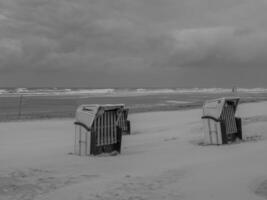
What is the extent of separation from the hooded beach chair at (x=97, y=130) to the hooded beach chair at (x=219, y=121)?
2.23m

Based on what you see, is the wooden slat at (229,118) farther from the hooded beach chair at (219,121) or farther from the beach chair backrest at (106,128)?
the beach chair backrest at (106,128)

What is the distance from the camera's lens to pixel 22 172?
17.5 ft

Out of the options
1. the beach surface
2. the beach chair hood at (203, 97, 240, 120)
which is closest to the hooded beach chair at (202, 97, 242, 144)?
the beach chair hood at (203, 97, 240, 120)

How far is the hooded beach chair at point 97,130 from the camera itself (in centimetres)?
675

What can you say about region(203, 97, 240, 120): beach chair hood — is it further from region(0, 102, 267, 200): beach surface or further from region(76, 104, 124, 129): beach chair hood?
region(76, 104, 124, 129): beach chair hood

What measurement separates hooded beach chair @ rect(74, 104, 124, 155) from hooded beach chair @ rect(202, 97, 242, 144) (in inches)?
88.0

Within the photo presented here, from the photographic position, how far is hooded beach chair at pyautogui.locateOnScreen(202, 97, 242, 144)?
799 cm

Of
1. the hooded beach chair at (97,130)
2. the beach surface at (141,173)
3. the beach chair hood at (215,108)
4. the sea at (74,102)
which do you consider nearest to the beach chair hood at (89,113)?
the hooded beach chair at (97,130)

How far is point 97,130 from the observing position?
22.6 feet

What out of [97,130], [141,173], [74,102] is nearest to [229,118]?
[97,130]

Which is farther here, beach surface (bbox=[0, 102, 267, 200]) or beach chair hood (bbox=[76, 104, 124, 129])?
beach chair hood (bbox=[76, 104, 124, 129])

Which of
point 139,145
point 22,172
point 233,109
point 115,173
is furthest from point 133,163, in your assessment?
point 233,109

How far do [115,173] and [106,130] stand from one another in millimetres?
1890

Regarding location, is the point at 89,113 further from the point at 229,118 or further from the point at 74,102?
the point at 74,102
